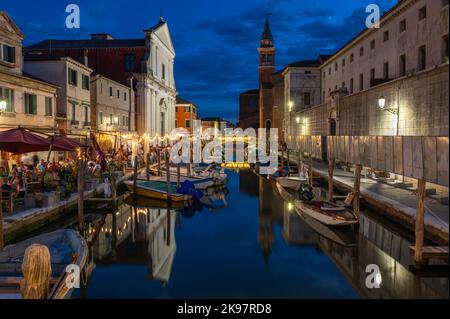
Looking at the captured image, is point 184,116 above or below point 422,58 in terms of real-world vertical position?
above

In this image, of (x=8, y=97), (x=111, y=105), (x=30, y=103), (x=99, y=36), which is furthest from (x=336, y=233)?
(x=99, y=36)

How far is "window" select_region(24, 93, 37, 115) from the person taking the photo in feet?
82.4

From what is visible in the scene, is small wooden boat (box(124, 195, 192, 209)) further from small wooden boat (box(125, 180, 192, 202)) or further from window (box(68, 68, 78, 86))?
window (box(68, 68, 78, 86))

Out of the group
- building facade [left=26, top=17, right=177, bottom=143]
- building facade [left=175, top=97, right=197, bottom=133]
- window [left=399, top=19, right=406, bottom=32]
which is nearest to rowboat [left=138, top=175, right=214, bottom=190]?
window [left=399, top=19, right=406, bottom=32]

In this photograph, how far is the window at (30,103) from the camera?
82.4ft

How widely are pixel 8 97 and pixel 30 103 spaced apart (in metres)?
2.24

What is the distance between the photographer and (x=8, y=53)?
23.7m

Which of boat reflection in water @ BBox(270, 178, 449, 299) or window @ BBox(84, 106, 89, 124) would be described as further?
window @ BBox(84, 106, 89, 124)

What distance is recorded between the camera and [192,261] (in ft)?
49.3

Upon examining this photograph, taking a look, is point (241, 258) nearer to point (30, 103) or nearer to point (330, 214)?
point (330, 214)

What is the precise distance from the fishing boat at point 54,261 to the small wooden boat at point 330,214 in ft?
33.3

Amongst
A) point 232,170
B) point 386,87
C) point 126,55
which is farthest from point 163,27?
point 386,87

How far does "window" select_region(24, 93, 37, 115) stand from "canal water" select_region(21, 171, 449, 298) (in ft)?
28.3

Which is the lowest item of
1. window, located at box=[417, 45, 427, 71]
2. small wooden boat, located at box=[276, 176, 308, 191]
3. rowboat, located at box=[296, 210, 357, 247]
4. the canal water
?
the canal water
